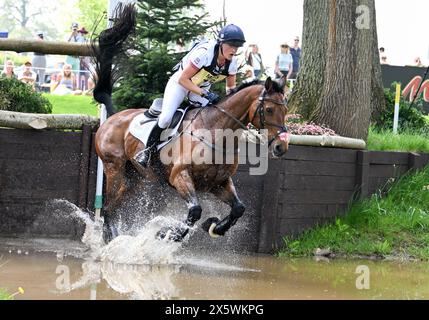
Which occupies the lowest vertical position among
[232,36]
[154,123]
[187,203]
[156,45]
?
[187,203]

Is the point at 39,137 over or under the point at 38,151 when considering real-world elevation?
over

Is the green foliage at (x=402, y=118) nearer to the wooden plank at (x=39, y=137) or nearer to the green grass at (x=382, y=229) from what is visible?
the green grass at (x=382, y=229)

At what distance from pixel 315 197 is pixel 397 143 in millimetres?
2065

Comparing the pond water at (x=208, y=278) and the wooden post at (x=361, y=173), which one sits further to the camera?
the wooden post at (x=361, y=173)

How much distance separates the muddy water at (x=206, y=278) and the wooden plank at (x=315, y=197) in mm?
909

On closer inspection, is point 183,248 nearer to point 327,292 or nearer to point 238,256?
point 238,256

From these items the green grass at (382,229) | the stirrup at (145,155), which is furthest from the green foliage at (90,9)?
the stirrup at (145,155)

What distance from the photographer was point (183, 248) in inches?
376

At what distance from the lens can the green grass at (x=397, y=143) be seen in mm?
11352

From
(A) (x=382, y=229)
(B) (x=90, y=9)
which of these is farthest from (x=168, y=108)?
(B) (x=90, y=9)

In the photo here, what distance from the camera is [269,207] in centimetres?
970

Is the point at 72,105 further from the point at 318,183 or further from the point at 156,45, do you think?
the point at 318,183

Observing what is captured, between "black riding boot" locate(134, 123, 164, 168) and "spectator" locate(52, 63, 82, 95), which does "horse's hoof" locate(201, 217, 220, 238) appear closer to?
"black riding boot" locate(134, 123, 164, 168)
